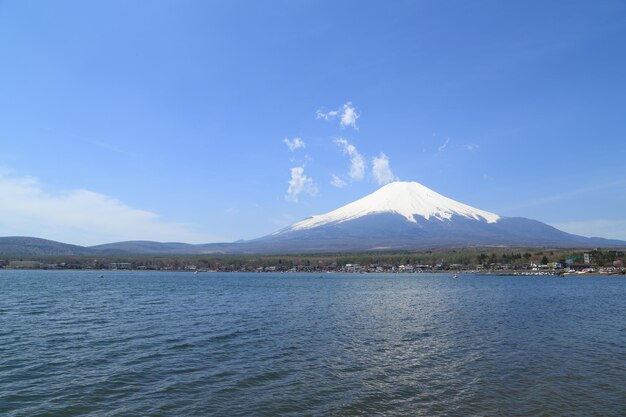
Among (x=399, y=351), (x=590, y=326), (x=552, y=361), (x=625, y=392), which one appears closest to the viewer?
(x=625, y=392)

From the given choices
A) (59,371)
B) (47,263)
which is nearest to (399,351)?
(59,371)

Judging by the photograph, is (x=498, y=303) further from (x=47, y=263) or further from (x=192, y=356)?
(x=47, y=263)

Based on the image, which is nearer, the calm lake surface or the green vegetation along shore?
the calm lake surface

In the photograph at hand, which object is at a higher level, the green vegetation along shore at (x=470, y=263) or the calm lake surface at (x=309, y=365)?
the green vegetation along shore at (x=470, y=263)

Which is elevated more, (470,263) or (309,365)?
(470,263)

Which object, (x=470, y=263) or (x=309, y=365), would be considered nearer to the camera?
(x=309, y=365)

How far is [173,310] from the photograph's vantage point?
123ft

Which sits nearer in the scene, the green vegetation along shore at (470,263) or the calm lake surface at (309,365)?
the calm lake surface at (309,365)

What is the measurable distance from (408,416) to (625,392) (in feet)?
25.8

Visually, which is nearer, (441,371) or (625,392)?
(625,392)

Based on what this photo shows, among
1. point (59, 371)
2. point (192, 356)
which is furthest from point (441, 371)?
point (59, 371)

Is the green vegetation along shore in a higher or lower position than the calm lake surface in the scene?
higher

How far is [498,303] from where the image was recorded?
149 ft

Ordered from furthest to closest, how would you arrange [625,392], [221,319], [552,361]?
1. [221,319]
2. [552,361]
3. [625,392]
